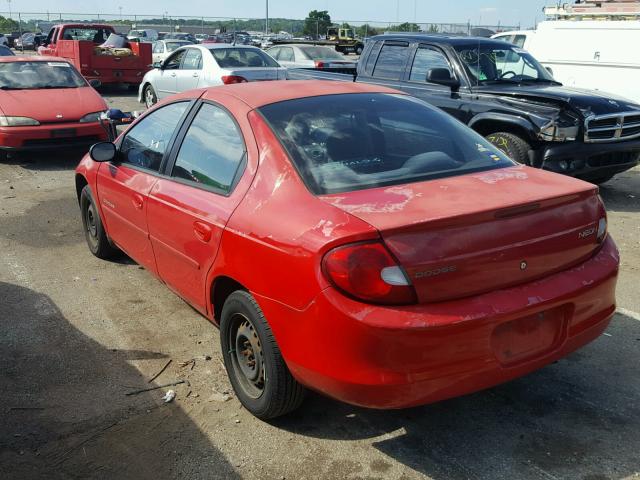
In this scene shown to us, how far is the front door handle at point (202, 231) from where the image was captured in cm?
336

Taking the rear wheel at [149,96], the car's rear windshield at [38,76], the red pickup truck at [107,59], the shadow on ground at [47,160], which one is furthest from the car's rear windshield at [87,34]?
the shadow on ground at [47,160]

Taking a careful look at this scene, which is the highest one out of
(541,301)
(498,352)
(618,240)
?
(541,301)

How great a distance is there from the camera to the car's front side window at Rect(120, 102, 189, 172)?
4133 millimetres

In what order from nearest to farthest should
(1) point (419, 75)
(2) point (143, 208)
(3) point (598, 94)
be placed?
(2) point (143, 208) < (3) point (598, 94) < (1) point (419, 75)

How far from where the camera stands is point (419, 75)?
8469 millimetres

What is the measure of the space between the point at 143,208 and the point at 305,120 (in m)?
1.35

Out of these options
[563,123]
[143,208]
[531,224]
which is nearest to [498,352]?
[531,224]

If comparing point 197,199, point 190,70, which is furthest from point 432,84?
point 190,70

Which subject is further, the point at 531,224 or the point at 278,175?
the point at 278,175

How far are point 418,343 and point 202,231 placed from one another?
1418 mm

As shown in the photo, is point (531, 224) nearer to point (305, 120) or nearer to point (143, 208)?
point (305, 120)

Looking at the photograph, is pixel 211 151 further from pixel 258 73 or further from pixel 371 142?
pixel 258 73

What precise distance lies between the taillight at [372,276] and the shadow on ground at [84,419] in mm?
1082

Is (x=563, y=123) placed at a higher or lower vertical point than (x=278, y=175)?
lower
